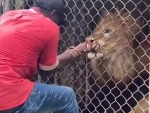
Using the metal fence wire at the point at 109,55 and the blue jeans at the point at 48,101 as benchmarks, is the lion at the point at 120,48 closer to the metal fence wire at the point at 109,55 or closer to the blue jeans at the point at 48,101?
the metal fence wire at the point at 109,55

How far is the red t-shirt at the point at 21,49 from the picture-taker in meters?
3.19

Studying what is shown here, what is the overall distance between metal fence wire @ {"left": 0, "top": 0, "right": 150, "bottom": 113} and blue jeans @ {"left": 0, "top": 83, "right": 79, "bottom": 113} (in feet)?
2.40

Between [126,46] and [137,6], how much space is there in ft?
1.37

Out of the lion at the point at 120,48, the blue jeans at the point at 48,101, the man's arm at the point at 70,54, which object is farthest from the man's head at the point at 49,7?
the lion at the point at 120,48

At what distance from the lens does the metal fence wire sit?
13.7 feet

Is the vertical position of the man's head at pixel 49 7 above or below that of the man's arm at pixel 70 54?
above

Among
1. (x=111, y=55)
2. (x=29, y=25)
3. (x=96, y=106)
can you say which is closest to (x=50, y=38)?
(x=29, y=25)

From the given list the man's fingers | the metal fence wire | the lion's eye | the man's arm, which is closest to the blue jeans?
the man's arm

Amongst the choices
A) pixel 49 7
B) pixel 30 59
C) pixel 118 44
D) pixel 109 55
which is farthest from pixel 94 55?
pixel 30 59

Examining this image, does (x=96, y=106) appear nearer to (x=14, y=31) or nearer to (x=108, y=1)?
(x=108, y=1)

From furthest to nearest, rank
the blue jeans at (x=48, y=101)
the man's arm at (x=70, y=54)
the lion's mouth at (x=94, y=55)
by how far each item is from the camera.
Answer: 1. the lion's mouth at (x=94, y=55)
2. the man's arm at (x=70, y=54)
3. the blue jeans at (x=48, y=101)

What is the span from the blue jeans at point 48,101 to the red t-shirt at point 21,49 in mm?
59

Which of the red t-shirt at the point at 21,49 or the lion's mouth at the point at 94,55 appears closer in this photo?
the red t-shirt at the point at 21,49

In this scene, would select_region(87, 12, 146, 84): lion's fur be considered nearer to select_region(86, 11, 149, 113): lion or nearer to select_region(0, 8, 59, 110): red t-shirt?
select_region(86, 11, 149, 113): lion
